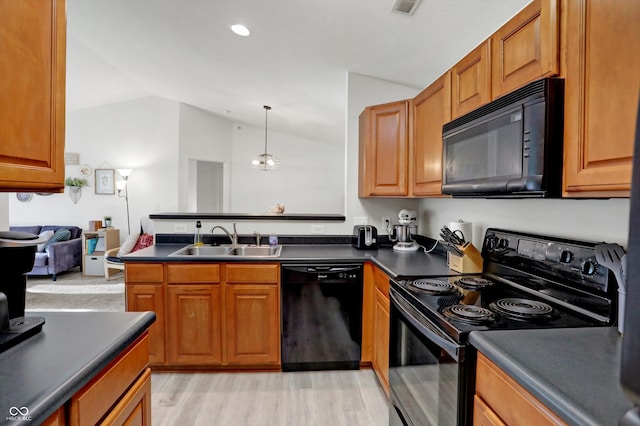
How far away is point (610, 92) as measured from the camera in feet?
→ 2.91

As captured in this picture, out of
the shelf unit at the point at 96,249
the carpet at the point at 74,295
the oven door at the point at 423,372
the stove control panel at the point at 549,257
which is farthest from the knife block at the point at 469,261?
the shelf unit at the point at 96,249

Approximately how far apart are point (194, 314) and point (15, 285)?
1.42 metres

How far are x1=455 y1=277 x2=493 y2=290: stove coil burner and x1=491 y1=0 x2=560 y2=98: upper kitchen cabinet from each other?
0.88 meters

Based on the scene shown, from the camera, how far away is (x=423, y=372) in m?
1.37

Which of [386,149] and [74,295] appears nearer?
[386,149]

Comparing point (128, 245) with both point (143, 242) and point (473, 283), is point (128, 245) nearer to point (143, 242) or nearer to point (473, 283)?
point (143, 242)

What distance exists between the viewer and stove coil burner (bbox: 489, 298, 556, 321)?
3.85ft

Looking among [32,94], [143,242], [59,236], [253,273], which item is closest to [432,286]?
[253,273]

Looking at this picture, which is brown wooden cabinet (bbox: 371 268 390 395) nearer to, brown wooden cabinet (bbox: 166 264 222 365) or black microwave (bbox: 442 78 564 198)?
black microwave (bbox: 442 78 564 198)

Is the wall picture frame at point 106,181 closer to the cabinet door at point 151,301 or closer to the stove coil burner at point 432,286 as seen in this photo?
the cabinet door at point 151,301

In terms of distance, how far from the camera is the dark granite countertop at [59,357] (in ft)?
2.31

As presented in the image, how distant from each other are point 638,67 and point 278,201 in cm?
637

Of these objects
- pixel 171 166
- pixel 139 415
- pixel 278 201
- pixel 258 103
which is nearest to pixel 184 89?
pixel 258 103

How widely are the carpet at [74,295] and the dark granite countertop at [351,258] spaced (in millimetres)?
1937
